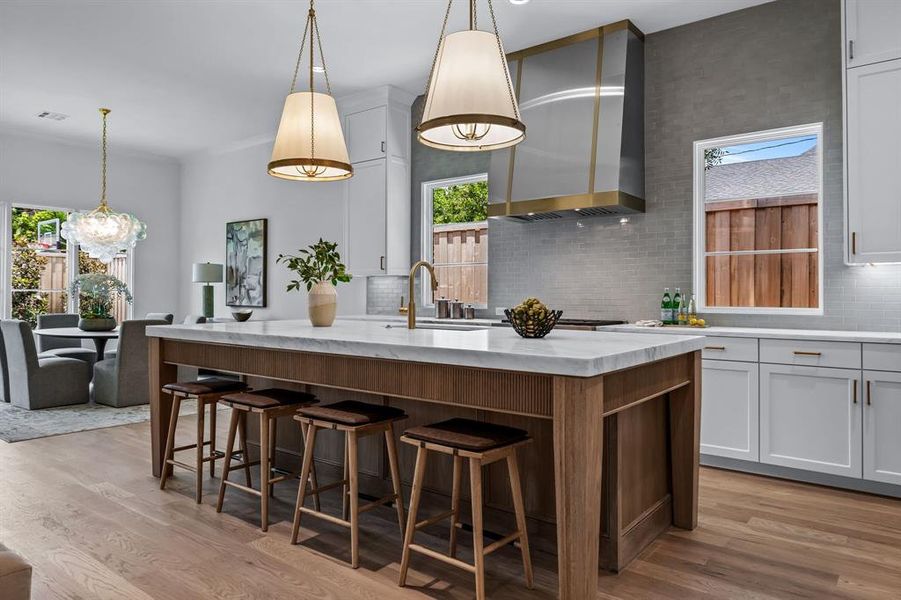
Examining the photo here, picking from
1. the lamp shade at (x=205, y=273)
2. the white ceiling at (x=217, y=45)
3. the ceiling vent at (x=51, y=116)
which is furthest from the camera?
the lamp shade at (x=205, y=273)

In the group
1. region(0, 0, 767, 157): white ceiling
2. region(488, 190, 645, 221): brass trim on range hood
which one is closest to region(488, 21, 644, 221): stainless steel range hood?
region(488, 190, 645, 221): brass trim on range hood

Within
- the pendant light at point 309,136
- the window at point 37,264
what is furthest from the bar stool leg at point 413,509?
the window at point 37,264

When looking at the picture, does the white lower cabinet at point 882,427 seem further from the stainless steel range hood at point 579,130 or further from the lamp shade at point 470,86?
the lamp shade at point 470,86

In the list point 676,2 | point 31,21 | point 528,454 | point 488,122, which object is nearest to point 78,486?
point 528,454

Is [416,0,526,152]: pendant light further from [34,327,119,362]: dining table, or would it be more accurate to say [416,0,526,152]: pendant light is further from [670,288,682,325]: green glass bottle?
[34,327,119,362]: dining table

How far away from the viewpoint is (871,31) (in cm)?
366

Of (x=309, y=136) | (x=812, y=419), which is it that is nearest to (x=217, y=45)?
(x=309, y=136)

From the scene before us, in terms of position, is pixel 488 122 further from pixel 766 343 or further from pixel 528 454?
pixel 766 343

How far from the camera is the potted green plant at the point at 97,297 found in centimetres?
640

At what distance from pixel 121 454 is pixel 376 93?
3.94 meters

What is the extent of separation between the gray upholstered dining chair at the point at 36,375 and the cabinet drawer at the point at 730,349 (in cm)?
567

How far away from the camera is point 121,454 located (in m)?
4.25

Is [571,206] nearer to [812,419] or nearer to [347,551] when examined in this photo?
[812,419]

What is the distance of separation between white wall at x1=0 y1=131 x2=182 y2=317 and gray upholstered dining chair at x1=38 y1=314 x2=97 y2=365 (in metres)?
1.36
